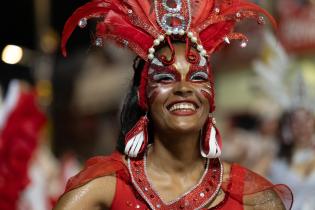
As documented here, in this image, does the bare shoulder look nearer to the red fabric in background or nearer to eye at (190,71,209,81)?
eye at (190,71,209,81)

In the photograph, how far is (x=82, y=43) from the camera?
1719 centimetres

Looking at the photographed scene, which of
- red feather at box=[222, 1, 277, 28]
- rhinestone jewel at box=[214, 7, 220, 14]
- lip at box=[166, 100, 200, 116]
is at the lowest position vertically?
lip at box=[166, 100, 200, 116]

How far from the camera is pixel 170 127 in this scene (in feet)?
14.6

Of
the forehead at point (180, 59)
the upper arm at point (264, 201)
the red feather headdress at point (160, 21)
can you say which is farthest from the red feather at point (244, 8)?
the upper arm at point (264, 201)

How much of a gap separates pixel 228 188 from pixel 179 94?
549 mm

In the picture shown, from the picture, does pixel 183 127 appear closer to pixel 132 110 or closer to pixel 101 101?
pixel 132 110

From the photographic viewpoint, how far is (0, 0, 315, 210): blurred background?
781 cm

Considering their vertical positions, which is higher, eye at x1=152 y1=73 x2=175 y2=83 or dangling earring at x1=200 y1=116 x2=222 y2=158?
eye at x1=152 y1=73 x2=175 y2=83

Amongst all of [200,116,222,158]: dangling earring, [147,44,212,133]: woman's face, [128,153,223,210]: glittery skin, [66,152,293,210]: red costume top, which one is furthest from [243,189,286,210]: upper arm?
[147,44,212,133]: woman's face

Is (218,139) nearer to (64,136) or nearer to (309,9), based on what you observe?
(309,9)

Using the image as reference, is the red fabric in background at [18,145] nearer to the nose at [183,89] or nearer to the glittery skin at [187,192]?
the glittery skin at [187,192]

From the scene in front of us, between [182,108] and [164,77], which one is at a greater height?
[164,77]

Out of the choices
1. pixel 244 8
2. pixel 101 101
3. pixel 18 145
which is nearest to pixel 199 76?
pixel 244 8

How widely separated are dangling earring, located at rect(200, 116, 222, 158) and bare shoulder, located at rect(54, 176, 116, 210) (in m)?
0.48
